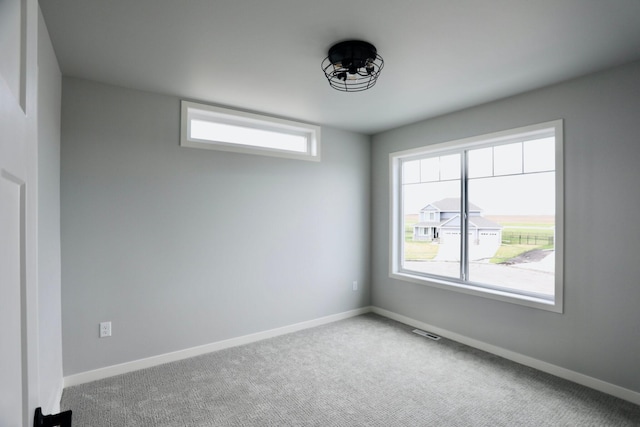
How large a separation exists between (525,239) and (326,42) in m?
2.58

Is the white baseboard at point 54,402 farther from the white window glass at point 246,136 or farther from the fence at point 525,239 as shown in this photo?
the fence at point 525,239

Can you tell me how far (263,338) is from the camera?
3.69 m

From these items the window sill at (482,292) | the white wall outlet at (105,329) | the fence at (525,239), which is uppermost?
the fence at (525,239)

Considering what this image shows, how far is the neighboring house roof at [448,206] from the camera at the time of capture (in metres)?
3.69

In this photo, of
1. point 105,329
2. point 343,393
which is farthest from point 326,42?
point 105,329

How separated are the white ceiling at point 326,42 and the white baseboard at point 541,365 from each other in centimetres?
244

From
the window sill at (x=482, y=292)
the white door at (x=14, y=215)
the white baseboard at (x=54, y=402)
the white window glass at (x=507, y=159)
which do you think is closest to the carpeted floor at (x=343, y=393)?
the white baseboard at (x=54, y=402)

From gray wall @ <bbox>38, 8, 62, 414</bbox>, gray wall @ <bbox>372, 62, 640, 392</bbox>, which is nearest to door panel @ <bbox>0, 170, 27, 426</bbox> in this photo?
gray wall @ <bbox>38, 8, 62, 414</bbox>

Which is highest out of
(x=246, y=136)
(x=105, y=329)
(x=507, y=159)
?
(x=246, y=136)

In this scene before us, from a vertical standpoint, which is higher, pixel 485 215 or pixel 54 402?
pixel 485 215

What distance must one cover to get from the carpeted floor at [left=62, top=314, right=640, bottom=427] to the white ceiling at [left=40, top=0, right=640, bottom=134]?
8.22ft

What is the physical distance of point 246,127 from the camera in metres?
3.74

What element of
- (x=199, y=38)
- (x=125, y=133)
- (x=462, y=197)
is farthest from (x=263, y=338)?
(x=199, y=38)

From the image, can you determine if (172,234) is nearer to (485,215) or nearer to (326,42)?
(326,42)
